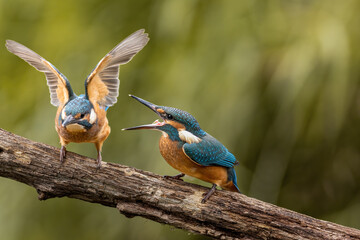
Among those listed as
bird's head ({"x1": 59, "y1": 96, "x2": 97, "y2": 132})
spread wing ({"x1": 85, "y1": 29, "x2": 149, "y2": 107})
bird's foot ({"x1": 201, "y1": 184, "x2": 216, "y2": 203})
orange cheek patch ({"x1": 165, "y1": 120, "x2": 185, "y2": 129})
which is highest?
spread wing ({"x1": 85, "y1": 29, "x2": 149, "y2": 107})

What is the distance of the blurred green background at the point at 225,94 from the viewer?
224 centimetres

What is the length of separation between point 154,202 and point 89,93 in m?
0.39

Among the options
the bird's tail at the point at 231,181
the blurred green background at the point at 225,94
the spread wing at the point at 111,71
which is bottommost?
the bird's tail at the point at 231,181

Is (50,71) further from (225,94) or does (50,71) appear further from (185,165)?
(225,94)

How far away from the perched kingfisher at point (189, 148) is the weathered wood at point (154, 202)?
3.0 inches

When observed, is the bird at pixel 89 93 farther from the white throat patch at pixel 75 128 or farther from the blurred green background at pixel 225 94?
the blurred green background at pixel 225 94

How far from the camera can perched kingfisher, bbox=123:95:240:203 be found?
59.7 inches

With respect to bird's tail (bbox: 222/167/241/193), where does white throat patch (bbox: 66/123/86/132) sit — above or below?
below

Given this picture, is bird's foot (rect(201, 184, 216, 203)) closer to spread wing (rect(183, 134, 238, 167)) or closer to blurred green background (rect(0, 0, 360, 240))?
spread wing (rect(183, 134, 238, 167))

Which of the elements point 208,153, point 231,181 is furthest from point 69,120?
point 231,181

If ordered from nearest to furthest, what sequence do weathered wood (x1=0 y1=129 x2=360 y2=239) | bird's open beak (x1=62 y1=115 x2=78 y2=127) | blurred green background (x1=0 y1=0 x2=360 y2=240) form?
bird's open beak (x1=62 y1=115 x2=78 y2=127) < weathered wood (x1=0 y1=129 x2=360 y2=239) < blurred green background (x1=0 y1=0 x2=360 y2=240)

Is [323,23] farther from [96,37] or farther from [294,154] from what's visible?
[96,37]

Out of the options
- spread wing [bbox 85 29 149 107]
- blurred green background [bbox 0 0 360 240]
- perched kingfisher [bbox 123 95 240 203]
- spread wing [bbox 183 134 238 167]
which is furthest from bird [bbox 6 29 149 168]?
blurred green background [bbox 0 0 360 240]

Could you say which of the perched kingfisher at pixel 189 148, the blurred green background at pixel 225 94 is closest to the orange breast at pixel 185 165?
the perched kingfisher at pixel 189 148
